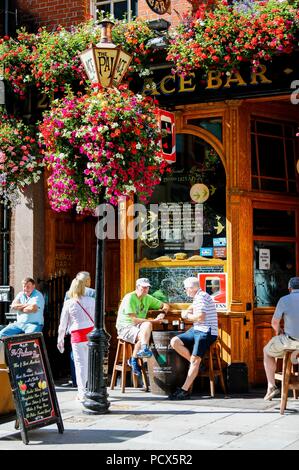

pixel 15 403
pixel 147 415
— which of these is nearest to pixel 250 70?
pixel 147 415

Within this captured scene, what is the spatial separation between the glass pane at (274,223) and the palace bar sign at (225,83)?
1831mm

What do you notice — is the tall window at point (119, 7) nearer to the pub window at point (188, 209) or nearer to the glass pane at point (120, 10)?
the glass pane at point (120, 10)

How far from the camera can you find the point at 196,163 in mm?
11344

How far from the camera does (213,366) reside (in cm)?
1080

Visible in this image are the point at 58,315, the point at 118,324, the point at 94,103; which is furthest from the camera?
the point at 58,315

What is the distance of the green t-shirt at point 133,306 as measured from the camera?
423 inches

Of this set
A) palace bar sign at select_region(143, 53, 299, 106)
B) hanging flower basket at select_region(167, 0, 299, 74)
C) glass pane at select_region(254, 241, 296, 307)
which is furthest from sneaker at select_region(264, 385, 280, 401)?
hanging flower basket at select_region(167, 0, 299, 74)

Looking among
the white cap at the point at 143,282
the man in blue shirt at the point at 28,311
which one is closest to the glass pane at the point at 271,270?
the white cap at the point at 143,282

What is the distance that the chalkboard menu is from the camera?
1122cm

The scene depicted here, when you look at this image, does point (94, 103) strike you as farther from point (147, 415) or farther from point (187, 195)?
point (147, 415)

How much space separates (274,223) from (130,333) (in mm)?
2759

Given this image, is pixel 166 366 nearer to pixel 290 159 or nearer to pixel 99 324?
pixel 99 324
